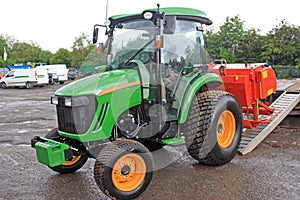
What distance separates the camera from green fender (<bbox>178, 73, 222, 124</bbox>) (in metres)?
4.45

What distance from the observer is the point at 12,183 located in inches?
179

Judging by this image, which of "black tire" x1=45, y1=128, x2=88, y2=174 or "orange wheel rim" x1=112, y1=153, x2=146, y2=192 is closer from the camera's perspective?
"orange wheel rim" x1=112, y1=153, x2=146, y2=192

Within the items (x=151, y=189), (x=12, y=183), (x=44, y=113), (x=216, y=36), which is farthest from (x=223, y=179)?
(x=216, y=36)

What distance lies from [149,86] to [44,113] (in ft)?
24.4

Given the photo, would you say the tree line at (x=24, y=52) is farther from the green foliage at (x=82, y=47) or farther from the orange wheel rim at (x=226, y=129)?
the orange wheel rim at (x=226, y=129)

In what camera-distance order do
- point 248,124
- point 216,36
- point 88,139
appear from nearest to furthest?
point 88,139
point 248,124
point 216,36

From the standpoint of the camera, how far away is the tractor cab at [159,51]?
4.30 meters

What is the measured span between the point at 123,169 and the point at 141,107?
2.98 ft

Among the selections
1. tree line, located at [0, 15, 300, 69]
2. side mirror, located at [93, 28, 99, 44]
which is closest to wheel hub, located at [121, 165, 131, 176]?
side mirror, located at [93, 28, 99, 44]

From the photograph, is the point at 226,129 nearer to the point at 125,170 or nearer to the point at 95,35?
the point at 125,170

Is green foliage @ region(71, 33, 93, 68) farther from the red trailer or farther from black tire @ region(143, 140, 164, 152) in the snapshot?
the red trailer

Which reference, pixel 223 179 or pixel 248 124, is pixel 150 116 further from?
pixel 248 124

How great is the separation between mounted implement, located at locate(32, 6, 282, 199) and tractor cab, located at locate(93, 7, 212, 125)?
13 millimetres

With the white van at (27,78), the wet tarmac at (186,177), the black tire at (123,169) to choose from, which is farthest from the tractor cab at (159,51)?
the white van at (27,78)
